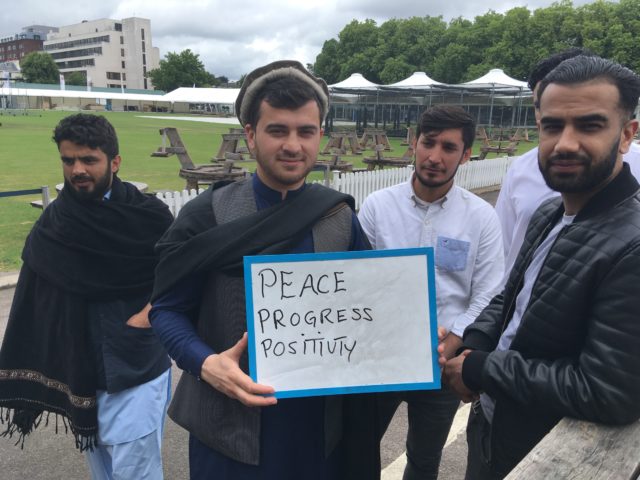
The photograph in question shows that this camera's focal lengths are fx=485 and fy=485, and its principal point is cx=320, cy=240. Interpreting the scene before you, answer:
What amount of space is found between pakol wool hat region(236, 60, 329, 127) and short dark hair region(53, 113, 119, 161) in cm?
98

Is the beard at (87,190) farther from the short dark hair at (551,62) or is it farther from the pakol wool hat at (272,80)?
the short dark hair at (551,62)

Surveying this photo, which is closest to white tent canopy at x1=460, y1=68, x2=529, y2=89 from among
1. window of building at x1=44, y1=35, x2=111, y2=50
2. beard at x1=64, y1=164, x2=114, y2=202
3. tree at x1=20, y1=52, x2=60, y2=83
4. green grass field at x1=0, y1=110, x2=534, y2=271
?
green grass field at x1=0, y1=110, x2=534, y2=271

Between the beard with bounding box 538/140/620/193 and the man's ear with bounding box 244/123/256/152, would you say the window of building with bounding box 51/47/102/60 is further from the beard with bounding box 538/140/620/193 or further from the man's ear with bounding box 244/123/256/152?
the beard with bounding box 538/140/620/193

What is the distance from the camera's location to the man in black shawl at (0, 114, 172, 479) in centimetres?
222

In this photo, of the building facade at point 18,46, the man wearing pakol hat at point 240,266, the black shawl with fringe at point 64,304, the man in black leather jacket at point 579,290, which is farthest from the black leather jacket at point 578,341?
the building facade at point 18,46

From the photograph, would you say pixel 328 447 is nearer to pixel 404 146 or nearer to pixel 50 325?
pixel 50 325

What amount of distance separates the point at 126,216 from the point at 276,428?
1329 mm

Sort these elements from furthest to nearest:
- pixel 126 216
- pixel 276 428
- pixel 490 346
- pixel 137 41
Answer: pixel 137 41 < pixel 126 216 < pixel 490 346 < pixel 276 428

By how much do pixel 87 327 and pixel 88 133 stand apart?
3.00 feet

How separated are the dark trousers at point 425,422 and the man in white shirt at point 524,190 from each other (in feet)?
3.27

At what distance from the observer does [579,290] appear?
1.29 metres

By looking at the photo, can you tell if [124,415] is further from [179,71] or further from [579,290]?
[179,71]

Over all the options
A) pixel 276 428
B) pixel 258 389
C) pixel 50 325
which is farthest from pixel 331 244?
pixel 50 325

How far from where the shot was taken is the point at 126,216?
2.38 m
